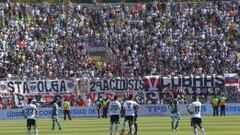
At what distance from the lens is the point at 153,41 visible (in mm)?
79625

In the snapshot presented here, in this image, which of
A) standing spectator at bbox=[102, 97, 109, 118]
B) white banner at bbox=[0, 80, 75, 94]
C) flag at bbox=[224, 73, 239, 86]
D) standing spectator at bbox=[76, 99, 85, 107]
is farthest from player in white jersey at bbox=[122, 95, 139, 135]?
flag at bbox=[224, 73, 239, 86]

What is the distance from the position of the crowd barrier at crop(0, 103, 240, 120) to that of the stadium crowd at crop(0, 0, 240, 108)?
4503 millimetres

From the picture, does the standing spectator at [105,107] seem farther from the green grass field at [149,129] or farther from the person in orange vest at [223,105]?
the green grass field at [149,129]

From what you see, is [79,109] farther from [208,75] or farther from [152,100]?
[208,75]

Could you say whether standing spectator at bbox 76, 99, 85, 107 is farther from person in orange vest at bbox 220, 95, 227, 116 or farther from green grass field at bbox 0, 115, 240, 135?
green grass field at bbox 0, 115, 240, 135

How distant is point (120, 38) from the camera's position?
80062 millimetres

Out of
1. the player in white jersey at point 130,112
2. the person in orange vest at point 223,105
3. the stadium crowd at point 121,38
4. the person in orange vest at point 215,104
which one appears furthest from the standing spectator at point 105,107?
the player in white jersey at point 130,112

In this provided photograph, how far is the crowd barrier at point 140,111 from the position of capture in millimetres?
69500

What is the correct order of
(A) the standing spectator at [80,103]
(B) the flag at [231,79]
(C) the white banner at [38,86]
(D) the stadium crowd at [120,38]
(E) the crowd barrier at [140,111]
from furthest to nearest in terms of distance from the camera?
(D) the stadium crowd at [120,38] < (C) the white banner at [38,86] < (B) the flag at [231,79] < (A) the standing spectator at [80,103] < (E) the crowd barrier at [140,111]

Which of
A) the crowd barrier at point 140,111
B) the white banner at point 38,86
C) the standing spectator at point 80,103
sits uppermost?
the white banner at point 38,86

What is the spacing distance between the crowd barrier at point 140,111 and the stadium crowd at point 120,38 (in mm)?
4503

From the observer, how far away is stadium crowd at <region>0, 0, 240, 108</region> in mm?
75375

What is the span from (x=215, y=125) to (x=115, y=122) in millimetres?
9790

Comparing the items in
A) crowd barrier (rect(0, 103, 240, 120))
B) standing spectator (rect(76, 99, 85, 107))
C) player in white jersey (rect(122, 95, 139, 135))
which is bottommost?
crowd barrier (rect(0, 103, 240, 120))
